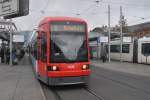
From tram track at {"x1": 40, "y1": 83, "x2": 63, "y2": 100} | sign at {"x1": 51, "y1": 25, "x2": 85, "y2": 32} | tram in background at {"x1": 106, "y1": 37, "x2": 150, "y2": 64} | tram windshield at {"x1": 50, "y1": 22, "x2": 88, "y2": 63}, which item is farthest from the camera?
tram in background at {"x1": 106, "y1": 37, "x2": 150, "y2": 64}

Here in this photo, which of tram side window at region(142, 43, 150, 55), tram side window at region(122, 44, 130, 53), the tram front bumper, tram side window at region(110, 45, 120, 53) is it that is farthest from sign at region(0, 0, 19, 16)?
tram side window at region(110, 45, 120, 53)

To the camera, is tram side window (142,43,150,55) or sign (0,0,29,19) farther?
tram side window (142,43,150,55)

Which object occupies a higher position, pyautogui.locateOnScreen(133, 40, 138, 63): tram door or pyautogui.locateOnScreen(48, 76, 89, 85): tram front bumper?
pyautogui.locateOnScreen(133, 40, 138, 63): tram door

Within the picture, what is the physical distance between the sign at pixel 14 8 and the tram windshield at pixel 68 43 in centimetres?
324

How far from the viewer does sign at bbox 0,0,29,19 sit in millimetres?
9180

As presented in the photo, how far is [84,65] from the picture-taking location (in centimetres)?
1377

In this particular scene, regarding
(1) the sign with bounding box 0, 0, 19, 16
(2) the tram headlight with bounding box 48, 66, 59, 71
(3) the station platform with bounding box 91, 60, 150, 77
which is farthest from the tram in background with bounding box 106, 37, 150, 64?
(1) the sign with bounding box 0, 0, 19, 16

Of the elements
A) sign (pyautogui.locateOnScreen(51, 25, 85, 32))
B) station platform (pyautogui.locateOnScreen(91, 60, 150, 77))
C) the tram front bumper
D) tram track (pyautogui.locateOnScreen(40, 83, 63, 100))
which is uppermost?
sign (pyautogui.locateOnScreen(51, 25, 85, 32))

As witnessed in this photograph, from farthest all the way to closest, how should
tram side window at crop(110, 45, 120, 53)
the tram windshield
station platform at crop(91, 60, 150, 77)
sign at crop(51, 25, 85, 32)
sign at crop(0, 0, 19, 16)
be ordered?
tram side window at crop(110, 45, 120, 53), station platform at crop(91, 60, 150, 77), sign at crop(51, 25, 85, 32), the tram windshield, sign at crop(0, 0, 19, 16)

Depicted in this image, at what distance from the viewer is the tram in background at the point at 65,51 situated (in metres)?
13.3

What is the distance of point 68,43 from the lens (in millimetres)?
13648

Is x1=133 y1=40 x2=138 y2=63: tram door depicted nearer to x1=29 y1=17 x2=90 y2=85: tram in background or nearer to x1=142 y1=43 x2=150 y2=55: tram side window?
x1=142 y1=43 x2=150 y2=55: tram side window

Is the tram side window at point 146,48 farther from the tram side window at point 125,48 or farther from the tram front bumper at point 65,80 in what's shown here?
the tram front bumper at point 65,80

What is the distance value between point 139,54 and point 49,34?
24339 millimetres
